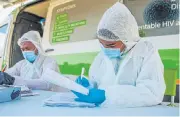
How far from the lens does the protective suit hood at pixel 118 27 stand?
131 cm

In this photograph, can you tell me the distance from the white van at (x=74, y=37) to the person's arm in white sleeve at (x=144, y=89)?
0.43 meters

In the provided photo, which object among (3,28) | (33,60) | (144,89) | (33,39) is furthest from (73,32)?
(3,28)

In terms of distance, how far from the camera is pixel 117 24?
131 cm

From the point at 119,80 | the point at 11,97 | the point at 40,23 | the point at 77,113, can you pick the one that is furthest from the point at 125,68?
the point at 40,23

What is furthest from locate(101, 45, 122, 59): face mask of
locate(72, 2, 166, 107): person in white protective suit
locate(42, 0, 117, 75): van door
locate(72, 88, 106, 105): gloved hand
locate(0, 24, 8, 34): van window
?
locate(0, 24, 8, 34): van window

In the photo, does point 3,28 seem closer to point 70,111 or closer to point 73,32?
point 73,32

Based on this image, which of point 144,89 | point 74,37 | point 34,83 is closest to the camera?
point 144,89

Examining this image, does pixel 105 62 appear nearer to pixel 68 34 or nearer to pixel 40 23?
pixel 68 34

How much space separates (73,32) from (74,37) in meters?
0.06

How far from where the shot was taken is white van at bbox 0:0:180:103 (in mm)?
1833

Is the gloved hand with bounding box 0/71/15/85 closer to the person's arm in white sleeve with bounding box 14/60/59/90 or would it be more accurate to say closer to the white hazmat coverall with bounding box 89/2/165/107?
the person's arm in white sleeve with bounding box 14/60/59/90

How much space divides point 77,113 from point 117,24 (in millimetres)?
555

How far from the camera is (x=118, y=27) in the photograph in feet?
4.30

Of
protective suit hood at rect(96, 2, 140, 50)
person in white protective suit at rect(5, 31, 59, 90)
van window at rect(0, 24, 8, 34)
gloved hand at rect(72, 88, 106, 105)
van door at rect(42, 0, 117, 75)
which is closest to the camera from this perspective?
gloved hand at rect(72, 88, 106, 105)
